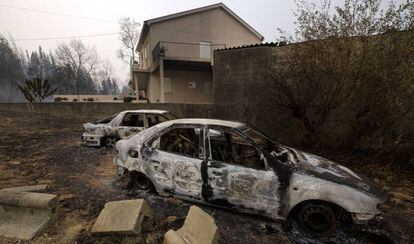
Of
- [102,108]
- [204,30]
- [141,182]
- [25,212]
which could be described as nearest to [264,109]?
[141,182]

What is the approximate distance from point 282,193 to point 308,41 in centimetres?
500

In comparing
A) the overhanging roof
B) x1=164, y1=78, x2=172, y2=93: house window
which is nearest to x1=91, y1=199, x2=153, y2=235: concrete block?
x1=164, y1=78, x2=172, y2=93: house window

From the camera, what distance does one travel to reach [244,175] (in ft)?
12.1

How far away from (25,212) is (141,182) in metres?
1.80

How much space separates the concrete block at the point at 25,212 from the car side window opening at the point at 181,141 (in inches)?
73.5

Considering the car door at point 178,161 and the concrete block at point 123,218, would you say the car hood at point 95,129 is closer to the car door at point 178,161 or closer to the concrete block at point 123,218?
the car door at point 178,161

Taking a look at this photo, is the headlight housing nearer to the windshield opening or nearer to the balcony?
the windshield opening

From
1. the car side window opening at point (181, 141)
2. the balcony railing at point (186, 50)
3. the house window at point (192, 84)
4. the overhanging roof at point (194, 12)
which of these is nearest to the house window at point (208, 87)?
the house window at point (192, 84)

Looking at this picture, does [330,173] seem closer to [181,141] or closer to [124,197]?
[181,141]

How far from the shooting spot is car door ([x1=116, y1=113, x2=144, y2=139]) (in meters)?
7.98

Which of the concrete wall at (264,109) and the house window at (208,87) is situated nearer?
the concrete wall at (264,109)

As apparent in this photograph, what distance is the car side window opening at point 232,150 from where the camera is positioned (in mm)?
3864

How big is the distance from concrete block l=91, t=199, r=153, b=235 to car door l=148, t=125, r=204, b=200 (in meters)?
0.73

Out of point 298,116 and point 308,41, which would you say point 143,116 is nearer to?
point 298,116
